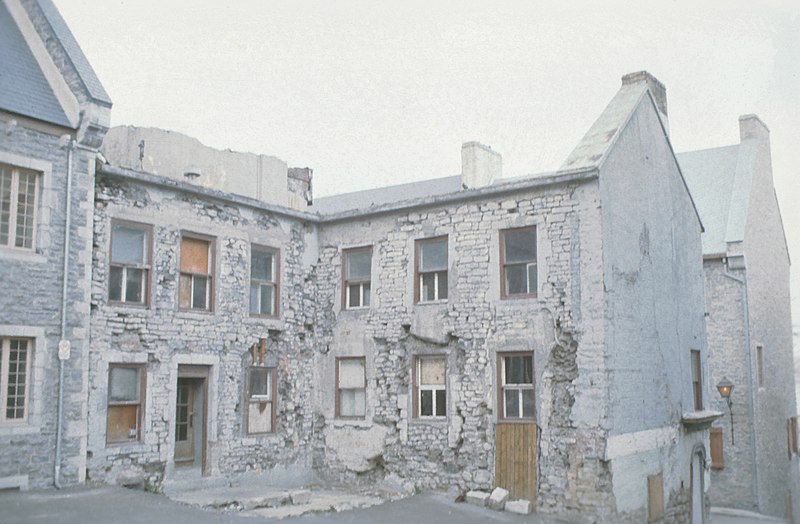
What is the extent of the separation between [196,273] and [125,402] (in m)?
3.22

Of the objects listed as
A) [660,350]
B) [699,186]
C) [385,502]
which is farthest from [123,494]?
[699,186]

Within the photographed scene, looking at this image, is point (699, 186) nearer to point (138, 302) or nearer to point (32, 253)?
point (138, 302)

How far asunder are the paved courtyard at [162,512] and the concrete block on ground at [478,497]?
0.74 ft

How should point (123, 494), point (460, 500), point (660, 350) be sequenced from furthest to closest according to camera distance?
point (660, 350)
point (460, 500)
point (123, 494)

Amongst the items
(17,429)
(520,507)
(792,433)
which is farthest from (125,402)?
(792,433)

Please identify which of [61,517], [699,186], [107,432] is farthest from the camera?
[699,186]

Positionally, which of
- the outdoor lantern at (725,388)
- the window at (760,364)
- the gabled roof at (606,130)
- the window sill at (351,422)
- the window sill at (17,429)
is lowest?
the window sill at (351,422)

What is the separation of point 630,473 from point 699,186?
48.8 feet

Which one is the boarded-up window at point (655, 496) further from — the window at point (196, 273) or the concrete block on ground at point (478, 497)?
the window at point (196, 273)

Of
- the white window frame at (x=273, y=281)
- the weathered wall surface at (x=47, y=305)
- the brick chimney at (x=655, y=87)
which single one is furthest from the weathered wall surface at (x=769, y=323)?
the weathered wall surface at (x=47, y=305)

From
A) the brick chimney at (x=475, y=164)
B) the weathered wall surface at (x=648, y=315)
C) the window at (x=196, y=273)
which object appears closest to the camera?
the weathered wall surface at (x=648, y=315)

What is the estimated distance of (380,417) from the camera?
63.6 feet

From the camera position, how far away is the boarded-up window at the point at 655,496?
58.7 ft

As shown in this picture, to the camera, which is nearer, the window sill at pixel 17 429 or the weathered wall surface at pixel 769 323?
the window sill at pixel 17 429
